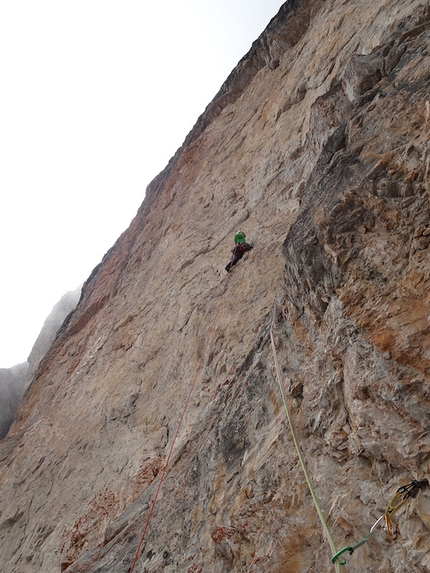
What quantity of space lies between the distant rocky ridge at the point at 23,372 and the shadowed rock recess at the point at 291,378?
1258 cm

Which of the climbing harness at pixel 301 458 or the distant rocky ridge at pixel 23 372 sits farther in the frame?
the distant rocky ridge at pixel 23 372

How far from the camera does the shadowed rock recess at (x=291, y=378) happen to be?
2689mm

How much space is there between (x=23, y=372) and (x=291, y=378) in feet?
90.9

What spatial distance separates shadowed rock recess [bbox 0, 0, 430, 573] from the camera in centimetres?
269

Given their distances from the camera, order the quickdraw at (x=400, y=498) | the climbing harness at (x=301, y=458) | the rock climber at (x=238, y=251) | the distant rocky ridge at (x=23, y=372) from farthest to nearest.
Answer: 1. the distant rocky ridge at (x=23, y=372)
2. the rock climber at (x=238, y=251)
3. the climbing harness at (x=301, y=458)
4. the quickdraw at (x=400, y=498)

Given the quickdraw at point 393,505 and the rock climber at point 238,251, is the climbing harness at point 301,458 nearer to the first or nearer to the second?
the quickdraw at point 393,505

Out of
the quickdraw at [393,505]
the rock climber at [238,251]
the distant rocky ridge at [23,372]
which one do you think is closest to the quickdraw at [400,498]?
the quickdraw at [393,505]

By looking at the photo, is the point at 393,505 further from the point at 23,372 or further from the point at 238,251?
the point at 23,372

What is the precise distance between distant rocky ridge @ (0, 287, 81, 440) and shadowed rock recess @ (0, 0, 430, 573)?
12.6 m

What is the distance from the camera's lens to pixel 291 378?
3.72 metres

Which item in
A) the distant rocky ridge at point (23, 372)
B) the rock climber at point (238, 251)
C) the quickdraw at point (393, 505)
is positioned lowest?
the quickdraw at point (393, 505)

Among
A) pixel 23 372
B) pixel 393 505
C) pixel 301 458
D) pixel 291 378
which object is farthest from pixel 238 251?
pixel 23 372

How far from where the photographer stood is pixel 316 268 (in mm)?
3588

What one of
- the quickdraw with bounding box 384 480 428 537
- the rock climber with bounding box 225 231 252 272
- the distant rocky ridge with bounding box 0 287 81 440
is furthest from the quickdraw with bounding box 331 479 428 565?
the distant rocky ridge with bounding box 0 287 81 440
